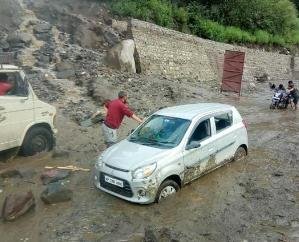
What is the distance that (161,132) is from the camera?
8.96 metres

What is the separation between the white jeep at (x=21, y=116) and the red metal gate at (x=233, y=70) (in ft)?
50.7

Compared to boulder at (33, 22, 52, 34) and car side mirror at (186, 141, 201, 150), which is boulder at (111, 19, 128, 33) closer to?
boulder at (33, 22, 52, 34)

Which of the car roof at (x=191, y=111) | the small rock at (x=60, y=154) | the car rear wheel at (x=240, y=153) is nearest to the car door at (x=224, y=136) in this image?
the car roof at (x=191, y=111)

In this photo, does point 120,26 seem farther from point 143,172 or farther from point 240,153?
point 143,172

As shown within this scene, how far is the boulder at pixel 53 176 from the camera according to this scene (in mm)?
9273

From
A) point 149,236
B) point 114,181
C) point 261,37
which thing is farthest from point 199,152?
point 261,37

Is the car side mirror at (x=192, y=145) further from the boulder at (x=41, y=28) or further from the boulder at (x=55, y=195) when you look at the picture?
the boulder at (x=41, y=28)

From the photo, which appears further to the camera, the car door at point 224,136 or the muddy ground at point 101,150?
the car door at point 224,136

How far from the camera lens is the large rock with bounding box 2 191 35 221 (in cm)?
760

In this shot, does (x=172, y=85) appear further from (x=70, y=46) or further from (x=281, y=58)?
(x=281, y=58)

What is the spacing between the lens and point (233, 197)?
28.8 feet

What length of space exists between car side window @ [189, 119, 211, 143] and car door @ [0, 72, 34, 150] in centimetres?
374

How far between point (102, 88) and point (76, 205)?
9.14m

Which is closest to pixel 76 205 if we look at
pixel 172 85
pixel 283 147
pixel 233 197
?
pixel 233 197
